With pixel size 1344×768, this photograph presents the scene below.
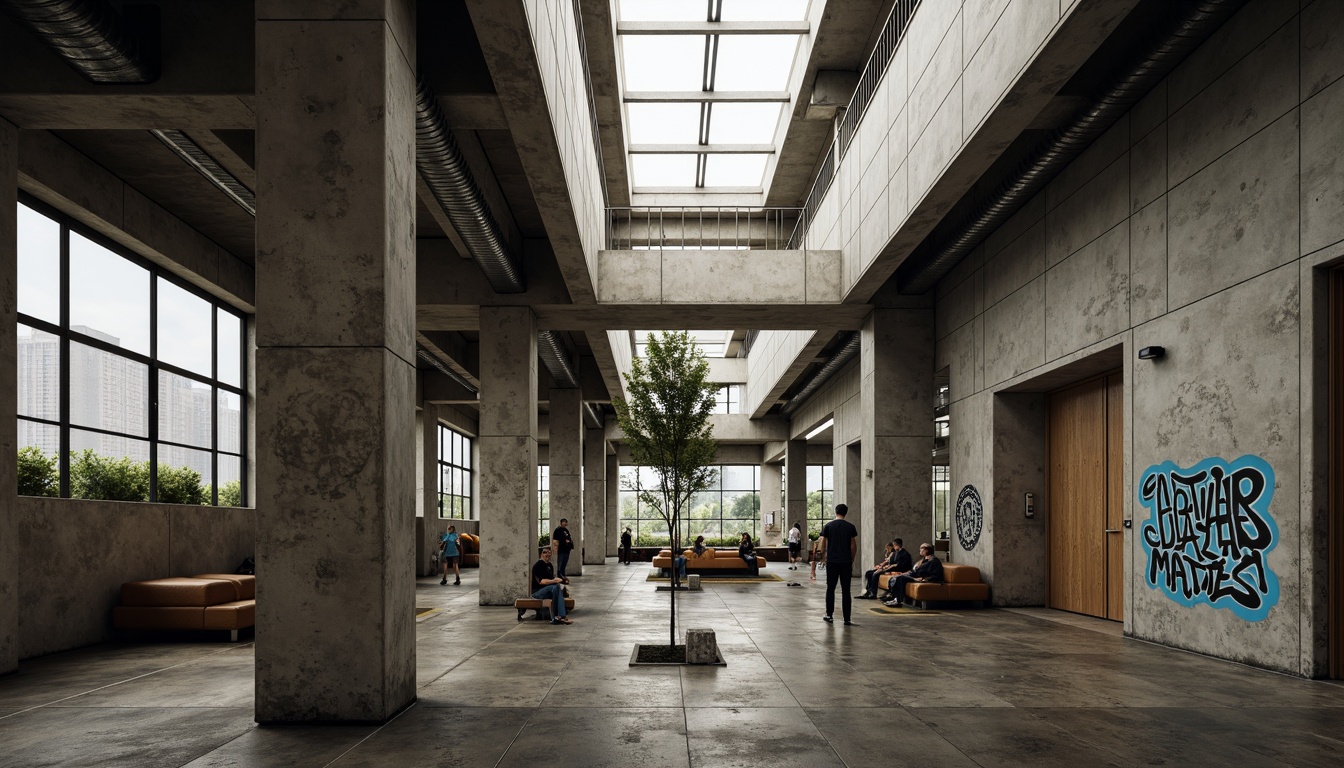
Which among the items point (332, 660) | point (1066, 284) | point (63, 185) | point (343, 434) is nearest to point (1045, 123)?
point (1066, 284)

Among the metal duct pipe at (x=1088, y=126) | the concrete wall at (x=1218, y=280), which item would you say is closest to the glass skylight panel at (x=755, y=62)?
the metal duct pipe at (x=1088, y=126)

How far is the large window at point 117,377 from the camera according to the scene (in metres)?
12.2

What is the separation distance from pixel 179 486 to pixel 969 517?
13394 millimetres

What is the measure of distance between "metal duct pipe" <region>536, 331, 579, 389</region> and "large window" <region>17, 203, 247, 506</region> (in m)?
6.24

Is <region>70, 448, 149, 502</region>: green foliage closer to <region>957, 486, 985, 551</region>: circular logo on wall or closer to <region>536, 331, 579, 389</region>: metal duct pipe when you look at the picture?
<region>536, 331, 579, 389</region>: metal duct pipe

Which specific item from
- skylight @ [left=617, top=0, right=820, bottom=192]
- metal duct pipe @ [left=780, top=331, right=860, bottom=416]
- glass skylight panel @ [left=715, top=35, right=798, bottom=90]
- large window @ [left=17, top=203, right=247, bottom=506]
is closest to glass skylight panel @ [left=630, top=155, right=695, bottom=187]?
skylight @ [left=617, top=0, right=820, bottom=192]

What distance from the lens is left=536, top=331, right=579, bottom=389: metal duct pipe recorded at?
21.9 metres

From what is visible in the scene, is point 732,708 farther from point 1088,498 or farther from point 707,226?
point 707,226

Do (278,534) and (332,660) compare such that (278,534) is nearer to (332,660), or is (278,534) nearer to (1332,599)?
(332,660)

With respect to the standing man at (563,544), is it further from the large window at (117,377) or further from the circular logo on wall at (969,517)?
the circular logo on wall at (969,517)

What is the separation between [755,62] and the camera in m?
20.1

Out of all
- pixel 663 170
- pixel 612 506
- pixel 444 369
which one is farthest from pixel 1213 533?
pixel 612 506

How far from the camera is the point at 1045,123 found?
1266cm

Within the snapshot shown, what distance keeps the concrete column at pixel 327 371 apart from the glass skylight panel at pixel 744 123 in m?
14.9
